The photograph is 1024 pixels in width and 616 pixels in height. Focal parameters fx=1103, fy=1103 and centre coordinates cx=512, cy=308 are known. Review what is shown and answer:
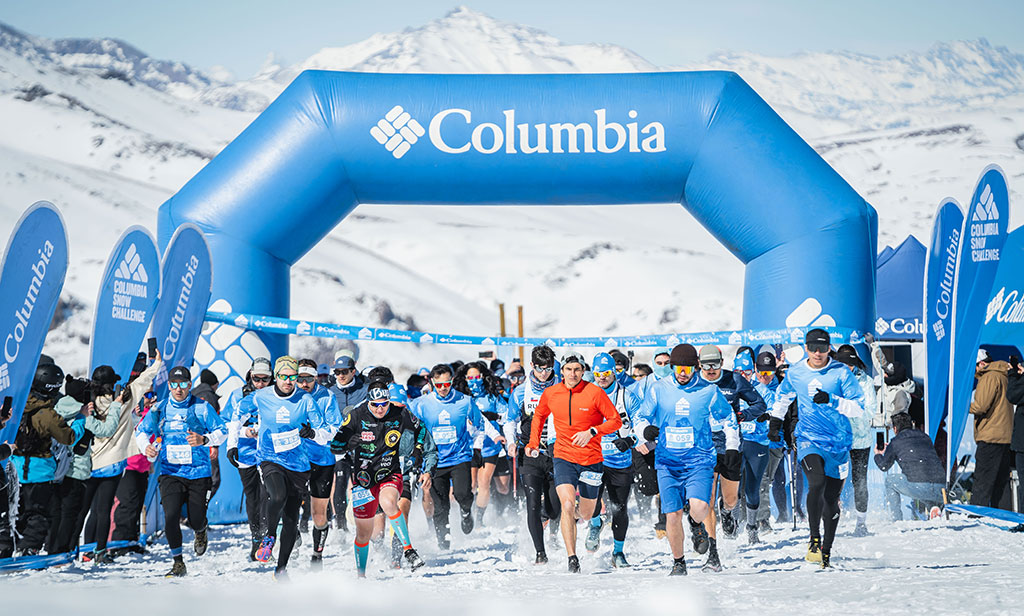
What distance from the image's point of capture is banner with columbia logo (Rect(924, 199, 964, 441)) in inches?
427

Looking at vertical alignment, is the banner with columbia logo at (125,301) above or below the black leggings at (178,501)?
above

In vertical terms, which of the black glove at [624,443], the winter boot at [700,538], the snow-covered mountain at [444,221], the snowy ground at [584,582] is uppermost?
the snow-covered mountain at [444,221]

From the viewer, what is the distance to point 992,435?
10719 mm

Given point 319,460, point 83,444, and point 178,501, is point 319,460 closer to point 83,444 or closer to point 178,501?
point 178,501

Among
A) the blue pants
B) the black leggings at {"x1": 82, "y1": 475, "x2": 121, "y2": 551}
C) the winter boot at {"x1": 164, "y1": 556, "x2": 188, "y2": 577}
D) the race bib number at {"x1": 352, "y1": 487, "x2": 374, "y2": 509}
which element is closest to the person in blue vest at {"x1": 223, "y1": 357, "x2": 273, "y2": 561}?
the winter boot at {"x1": 164, "y1": 556, "x2": 188, "y2": 577}

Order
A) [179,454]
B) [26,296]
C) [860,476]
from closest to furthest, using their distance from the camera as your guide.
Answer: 1. [26,296]
2. [179,454]
3. [860,476]

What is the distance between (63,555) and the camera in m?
8.59

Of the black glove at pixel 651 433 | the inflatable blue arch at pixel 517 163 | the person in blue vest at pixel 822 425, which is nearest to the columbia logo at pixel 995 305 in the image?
the inflatable blue arch at pixel 517 163

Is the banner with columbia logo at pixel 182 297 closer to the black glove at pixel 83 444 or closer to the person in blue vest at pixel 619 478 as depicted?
the black glove at pixel 83 444

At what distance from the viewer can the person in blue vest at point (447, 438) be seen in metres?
10.4

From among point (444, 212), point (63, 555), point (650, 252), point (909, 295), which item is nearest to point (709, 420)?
point (63, 555)

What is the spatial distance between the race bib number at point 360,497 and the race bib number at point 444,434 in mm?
2117

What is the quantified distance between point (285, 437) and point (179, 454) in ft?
3.70

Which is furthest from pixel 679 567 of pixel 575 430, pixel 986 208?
pixel 986 208
